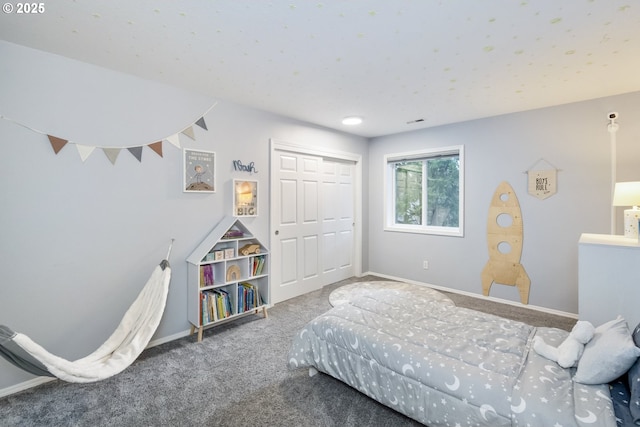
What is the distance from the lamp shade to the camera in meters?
2.38

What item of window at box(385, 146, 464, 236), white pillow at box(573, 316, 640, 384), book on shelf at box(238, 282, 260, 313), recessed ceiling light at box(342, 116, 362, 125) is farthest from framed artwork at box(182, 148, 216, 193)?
white pillow at box(573, 316, 640, 384)

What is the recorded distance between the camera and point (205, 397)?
198 cm

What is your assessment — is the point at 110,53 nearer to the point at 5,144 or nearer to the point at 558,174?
the point at 5,144

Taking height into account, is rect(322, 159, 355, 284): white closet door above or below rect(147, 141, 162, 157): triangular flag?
below

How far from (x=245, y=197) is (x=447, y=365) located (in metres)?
2.53

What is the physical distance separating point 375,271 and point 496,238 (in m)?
1.91

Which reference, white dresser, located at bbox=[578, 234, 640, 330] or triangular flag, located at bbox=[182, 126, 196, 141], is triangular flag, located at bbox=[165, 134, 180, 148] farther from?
white dresser, located at bbox=[578, 234, 640, 330]

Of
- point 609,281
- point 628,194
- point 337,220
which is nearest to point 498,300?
point 609,281

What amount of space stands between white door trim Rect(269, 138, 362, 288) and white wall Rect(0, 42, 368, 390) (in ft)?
2.56

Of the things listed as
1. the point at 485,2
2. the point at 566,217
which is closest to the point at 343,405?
the point at 485,2

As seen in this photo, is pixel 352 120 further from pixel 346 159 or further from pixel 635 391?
pixel 635 391

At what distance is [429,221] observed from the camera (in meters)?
→ 4.55

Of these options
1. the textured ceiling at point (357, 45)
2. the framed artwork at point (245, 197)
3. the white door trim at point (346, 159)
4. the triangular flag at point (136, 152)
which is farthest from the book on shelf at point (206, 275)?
the textured ceiling at point (357, 45)

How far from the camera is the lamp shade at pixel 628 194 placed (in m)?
2.38
